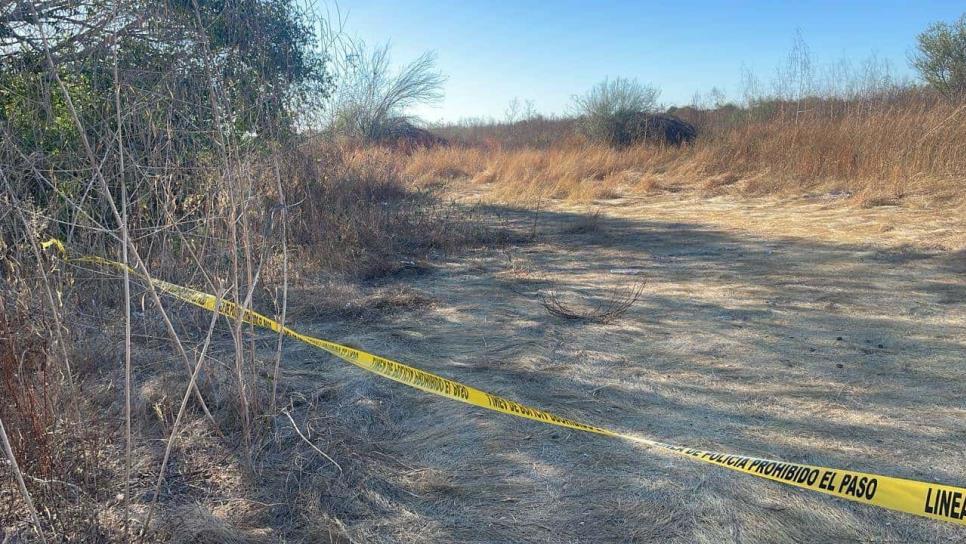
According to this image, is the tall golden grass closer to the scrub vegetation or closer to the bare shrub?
the scrub vegetation

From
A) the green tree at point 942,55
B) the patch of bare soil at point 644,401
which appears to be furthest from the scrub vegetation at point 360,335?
the green tree at point 942,55

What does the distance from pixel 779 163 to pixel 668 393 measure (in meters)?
10.3

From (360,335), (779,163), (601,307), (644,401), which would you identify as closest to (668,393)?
(644,401)

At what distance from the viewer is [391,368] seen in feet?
12.4

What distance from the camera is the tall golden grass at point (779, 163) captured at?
9.46m

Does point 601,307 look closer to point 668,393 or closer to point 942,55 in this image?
point 668,393

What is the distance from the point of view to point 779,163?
1268 cm

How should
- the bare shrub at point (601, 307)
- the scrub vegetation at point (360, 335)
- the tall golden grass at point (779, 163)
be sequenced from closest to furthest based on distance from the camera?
1. the scrub vegetation at point (360, 335)
2. the bare shrub at point (601, 307)
3. the tall golden grass at point (779, 163)

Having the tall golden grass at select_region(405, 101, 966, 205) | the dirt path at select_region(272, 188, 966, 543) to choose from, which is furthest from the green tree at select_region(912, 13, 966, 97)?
the dirt path at select_region(272, 188, 966, 543)

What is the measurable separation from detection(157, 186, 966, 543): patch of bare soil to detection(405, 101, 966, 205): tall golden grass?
120 inches

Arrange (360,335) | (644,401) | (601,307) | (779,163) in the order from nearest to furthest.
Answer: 1. (644,401)
2. (360,335)
3. (601,307)
4. (779,163)

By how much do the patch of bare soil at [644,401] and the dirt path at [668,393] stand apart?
0.5 inches

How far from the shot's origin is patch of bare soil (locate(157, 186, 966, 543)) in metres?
2.63

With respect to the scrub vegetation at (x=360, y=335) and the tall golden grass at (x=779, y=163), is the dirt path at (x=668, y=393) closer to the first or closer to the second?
the scrub vegetation at (x=360, y=335)
